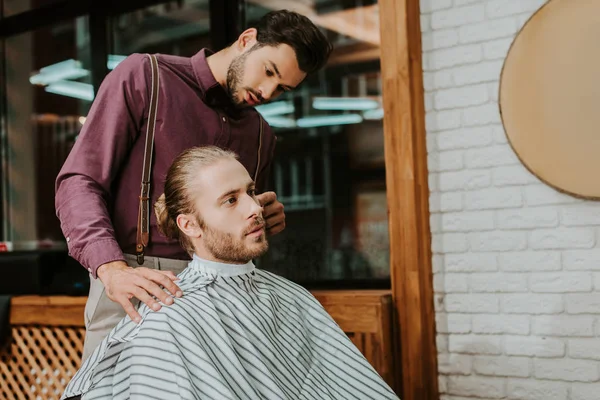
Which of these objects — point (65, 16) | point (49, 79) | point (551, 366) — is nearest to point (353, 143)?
point (551, 366)

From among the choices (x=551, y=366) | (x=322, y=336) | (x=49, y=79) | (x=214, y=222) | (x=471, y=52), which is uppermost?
(x=49, y=79)

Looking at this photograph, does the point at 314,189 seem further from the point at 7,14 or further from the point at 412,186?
the point at 7,14

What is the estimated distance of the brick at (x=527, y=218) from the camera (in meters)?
2.15

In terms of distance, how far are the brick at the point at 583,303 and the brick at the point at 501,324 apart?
0.48ft

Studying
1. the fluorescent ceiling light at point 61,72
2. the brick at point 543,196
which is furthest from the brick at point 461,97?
the fluorescent ceiling light at point 61,72

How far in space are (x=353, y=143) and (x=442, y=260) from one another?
0.88 m

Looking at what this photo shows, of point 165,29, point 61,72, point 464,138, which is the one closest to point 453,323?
point 464,138

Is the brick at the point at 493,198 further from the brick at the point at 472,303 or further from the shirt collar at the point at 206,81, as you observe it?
the shirt collar at the point at 206,81

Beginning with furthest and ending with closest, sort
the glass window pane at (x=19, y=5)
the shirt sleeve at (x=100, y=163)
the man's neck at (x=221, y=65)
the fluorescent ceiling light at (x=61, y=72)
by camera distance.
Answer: the fluorescent ceiling light at (x=61, y=72), the glass window pane at (x=19, y=5), the man's neck at (x=221, y=65), the shirt sleeve at (x=100, y=163)

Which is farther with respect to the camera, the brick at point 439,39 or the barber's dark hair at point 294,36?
the brick at point 439,39

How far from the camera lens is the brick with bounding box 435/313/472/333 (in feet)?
7.61

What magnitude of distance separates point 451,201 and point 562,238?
1.30 feet

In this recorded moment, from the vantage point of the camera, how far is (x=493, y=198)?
7.41ft

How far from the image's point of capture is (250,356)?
4.92 feet
